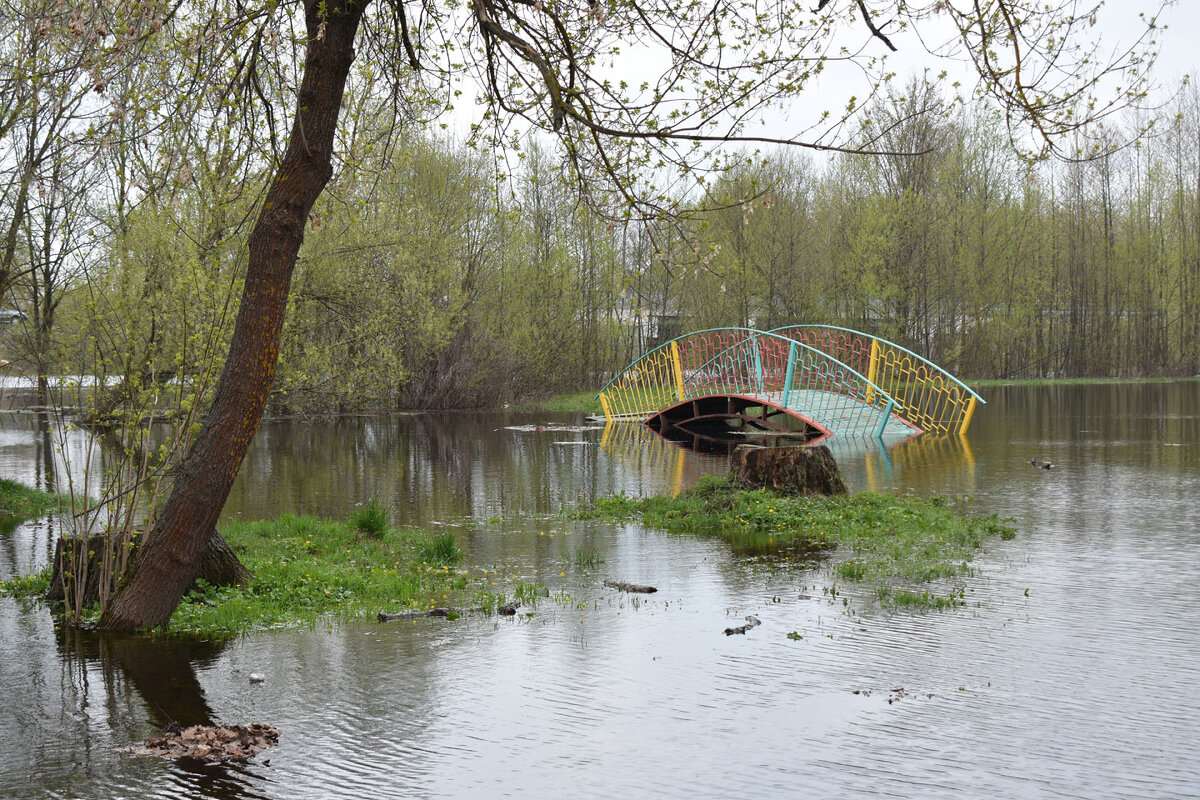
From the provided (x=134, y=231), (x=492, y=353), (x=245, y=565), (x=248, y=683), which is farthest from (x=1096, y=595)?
(x=492, y=353)

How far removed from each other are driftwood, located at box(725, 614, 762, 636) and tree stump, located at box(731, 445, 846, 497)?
5.23m

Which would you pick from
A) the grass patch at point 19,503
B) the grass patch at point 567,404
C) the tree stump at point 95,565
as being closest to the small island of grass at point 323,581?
the tree stump at point 95,565

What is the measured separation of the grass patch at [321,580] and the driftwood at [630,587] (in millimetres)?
1112

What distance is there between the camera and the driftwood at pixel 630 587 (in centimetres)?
817

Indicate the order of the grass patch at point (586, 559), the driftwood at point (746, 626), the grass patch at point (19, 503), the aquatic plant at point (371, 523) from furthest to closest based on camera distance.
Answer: the grass patch at point (19, 503) < the aquatic plant at point (371, 523) < the grass patch at point (586, 559) < the driftwood at point (746, 626)

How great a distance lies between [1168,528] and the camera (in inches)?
427

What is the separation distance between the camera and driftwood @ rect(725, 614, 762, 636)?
686 centimetres

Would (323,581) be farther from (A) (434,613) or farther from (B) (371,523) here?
(B) (371,523)

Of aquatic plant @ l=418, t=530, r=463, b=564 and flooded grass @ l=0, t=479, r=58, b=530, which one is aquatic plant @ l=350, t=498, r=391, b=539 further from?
flooded grass @ l=0, t=479, r=58, b=530

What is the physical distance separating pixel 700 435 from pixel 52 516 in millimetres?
14759

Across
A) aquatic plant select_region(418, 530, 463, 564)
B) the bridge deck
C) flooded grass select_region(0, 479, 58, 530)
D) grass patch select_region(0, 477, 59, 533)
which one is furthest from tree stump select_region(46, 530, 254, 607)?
the bridge deck

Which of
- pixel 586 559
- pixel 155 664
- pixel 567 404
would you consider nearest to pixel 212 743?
pixel 155 664

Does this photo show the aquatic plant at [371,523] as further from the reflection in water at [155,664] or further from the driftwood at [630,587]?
the reflection in water at [155,664]

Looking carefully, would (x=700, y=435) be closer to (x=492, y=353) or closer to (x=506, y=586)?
(x=492, y=353)
